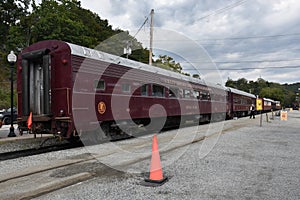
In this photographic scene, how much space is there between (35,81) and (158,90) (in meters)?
5.82

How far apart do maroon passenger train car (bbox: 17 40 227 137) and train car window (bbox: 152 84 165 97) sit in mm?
676

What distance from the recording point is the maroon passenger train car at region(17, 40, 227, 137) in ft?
27.1

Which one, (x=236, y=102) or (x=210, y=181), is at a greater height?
(x=236, y=102)

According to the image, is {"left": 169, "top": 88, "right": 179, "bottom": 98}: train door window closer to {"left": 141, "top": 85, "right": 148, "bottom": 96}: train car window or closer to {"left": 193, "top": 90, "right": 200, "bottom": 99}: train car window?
{"left": 141, "top": 85, "right": 148, "bottom": 96}: train car window

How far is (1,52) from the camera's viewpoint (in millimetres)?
33281

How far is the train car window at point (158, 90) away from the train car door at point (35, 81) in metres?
5.26

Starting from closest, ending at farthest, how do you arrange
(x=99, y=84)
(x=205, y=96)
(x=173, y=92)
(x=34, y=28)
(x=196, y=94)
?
1. (x=99, y=84)
2. (x=173, y=92)
3. (x=196, y=94)
4. (x=205, y=96)
5. (x=34, y=28)

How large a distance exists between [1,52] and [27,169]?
32586 millimetres

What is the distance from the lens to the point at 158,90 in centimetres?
1310

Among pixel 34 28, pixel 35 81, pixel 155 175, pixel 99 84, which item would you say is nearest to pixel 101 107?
pixel 99 84

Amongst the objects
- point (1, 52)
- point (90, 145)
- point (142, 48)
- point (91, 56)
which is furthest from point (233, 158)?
point (142, 48)

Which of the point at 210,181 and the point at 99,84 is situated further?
the point at 99,84

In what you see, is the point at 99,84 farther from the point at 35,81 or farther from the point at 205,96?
the point at 205,96

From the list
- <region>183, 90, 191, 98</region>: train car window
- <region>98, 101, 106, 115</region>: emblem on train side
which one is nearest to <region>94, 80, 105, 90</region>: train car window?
<region>98, 101, 106, 115</region>: emblem on train side
